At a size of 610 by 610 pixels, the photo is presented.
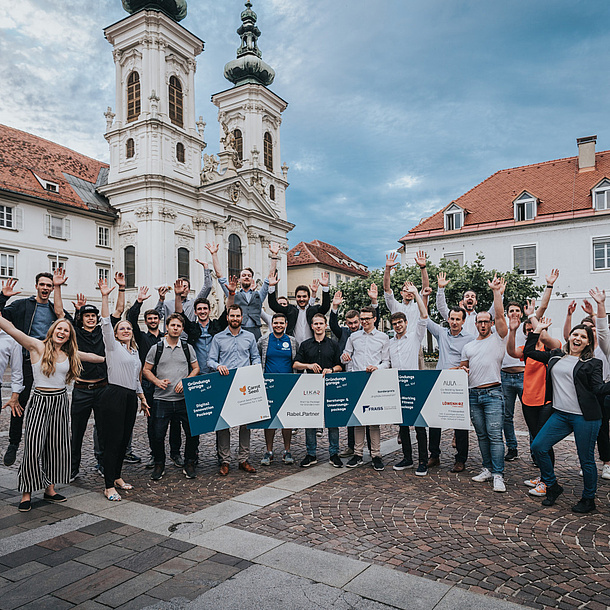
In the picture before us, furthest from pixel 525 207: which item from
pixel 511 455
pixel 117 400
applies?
pixel 117 400

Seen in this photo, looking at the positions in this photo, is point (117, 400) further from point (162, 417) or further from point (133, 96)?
point (133, 96)

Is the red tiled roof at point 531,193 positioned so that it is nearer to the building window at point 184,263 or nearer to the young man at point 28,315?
the building window at point 184,263

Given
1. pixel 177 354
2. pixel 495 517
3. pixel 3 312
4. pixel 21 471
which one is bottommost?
pixel 495 517

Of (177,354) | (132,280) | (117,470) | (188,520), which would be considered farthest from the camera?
(132,280)

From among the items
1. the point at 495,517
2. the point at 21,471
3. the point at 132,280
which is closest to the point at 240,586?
the point at 495,517

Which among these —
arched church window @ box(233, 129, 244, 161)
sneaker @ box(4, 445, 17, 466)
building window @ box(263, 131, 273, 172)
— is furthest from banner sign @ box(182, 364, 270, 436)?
building window @ box(263, 131, 273, 172)

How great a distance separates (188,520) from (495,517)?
308 cm

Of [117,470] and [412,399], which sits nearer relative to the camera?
[117,470]

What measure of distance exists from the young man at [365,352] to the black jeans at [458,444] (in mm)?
760

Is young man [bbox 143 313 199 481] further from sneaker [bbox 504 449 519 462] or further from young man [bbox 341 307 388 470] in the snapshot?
sneaker [bbox 504 449 519 462]

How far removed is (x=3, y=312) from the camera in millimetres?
7309

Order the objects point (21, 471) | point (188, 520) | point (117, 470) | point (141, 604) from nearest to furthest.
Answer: point (141, 604)
point (188, 520)
point (21, 471)
point (117, 470)

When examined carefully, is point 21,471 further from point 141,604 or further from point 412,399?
point 412,399

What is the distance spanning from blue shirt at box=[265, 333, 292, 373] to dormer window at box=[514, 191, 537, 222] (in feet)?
115
